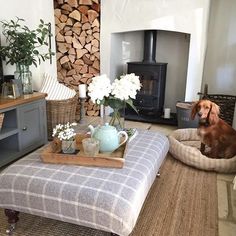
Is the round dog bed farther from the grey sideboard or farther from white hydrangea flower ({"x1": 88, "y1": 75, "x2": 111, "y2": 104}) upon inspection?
the grey sideboard

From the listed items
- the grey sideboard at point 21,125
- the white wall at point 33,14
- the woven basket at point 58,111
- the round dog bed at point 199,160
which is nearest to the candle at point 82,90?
the woven basket at point 58,111

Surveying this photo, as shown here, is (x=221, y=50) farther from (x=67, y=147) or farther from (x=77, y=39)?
(x=67, y=147)

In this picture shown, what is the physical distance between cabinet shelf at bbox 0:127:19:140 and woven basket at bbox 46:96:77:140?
2.14ft

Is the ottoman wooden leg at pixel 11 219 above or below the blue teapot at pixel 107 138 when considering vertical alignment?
below

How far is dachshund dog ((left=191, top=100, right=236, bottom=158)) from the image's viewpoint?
2500 millimetres

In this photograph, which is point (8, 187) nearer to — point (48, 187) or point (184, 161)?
point (48, 187)

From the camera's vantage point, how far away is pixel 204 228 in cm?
167

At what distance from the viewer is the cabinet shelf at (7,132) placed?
2370 millimetres

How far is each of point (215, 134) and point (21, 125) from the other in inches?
74.5

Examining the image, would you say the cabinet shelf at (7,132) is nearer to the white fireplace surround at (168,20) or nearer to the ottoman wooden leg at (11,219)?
the ottoman wooden leg at (11,219)

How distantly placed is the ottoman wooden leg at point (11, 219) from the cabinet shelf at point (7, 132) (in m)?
1.00

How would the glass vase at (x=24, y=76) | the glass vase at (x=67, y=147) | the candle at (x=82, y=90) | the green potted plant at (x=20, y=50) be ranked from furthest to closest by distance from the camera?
the candle at (x=82, y=90)
the glass vase at (x=24, y=76)
the green potted plant at (x=20, y=50)
the glass vase at (x=67, y=147)

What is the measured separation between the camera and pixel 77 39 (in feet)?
13.2

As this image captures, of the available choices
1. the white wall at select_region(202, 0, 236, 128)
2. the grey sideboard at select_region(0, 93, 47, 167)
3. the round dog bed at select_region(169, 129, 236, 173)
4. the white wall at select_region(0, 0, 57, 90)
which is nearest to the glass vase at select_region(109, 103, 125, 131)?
the round dog bed at select_region(169, 129, 236, 173)
